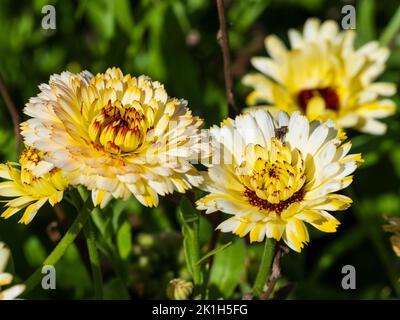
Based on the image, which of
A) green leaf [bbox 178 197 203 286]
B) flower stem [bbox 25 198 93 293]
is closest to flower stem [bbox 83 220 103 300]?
flower stem [bbox 25 198 93 293]

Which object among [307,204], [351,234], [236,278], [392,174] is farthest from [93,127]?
[392,174]

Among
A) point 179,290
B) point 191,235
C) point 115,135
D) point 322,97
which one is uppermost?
point 322,97

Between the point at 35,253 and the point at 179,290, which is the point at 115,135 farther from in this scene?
the point at 35,253

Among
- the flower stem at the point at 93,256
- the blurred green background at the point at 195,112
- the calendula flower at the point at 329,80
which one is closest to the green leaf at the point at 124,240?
the blurred green background at the point at 195,112

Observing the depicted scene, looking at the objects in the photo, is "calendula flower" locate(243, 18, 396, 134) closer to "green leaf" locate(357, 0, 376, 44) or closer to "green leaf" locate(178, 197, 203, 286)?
"green leaf" locate(357, 0, 376, 44)

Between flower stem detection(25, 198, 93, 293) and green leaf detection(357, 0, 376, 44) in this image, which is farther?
green leaf detection(357, 0, 376, 44)

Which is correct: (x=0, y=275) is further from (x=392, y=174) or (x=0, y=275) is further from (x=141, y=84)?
(x=392, y=174)

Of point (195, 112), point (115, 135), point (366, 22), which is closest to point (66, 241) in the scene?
point (115, 135)
